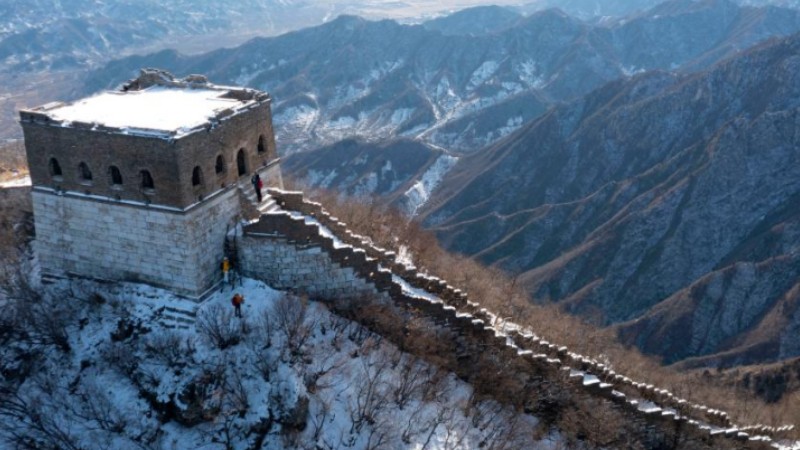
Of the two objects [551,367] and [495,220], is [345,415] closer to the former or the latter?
[551,367]

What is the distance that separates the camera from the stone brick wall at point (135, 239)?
26.8 metres

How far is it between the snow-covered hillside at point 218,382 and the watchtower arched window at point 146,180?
388 centimetres

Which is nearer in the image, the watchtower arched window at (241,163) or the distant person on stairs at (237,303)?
the distant person on stairs at (237,303)

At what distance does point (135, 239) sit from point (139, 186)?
209cm

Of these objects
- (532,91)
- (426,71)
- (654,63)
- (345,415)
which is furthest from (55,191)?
(654,63)

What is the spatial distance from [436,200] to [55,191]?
272 ft

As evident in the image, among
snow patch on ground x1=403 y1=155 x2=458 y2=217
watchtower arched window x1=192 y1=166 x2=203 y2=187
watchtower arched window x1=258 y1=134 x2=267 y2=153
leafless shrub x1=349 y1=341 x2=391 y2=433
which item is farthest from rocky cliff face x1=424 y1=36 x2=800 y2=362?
watchtower arched window x1=192 y1=166 x2=203 y2=187

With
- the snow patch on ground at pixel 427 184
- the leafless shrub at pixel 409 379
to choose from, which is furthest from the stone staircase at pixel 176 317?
the snow patch on ground at pixel 427 184

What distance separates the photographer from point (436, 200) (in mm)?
108750

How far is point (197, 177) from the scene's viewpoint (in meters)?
26.9

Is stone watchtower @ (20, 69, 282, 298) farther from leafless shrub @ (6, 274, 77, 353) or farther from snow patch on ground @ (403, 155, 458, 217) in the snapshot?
snow patch on ground @ (403, 155, 458, 217)

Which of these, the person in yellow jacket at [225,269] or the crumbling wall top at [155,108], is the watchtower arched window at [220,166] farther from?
the person in yellow jacket at [225,269]

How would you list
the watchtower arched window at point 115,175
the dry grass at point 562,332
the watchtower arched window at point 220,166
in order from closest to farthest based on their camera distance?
1. the watchtower arched window at point 115,175
2. the watchtower arched window at point 220,166
3. the dry grass at point 562,332

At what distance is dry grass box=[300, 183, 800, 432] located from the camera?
3791 centimetres
